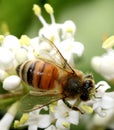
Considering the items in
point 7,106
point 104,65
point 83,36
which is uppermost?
point 83,36

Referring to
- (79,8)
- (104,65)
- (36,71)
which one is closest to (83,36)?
(79,8)

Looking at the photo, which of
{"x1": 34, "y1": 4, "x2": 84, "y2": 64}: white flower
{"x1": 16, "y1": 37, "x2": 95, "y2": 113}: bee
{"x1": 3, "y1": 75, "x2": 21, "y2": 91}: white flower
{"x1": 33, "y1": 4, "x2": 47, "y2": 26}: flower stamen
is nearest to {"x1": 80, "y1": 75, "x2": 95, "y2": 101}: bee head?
{"x1": 16, "y1": 37, "x2": 95, "y2": 113}: bee

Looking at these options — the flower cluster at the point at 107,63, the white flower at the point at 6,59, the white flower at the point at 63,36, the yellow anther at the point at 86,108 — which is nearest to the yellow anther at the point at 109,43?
the flower cluster at the point at 107,63

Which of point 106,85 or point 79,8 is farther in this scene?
point 79,8

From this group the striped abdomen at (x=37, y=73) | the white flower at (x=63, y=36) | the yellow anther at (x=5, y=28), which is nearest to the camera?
the striped abdomen at (x=37, y=73)

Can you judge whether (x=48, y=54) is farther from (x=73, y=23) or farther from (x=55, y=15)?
(x=55, y=15)

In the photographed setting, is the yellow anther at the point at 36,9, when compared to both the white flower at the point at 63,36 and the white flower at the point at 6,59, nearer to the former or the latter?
the white flower at the point at 63,36

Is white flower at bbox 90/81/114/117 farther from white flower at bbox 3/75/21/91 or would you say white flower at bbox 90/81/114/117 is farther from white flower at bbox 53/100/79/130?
white flower at bbox 3/75/21/91

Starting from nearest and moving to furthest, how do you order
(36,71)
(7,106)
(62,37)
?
(36,71)
(7,106)
(62,37)

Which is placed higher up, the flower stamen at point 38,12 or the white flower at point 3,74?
the flower stamen at point 38,12
